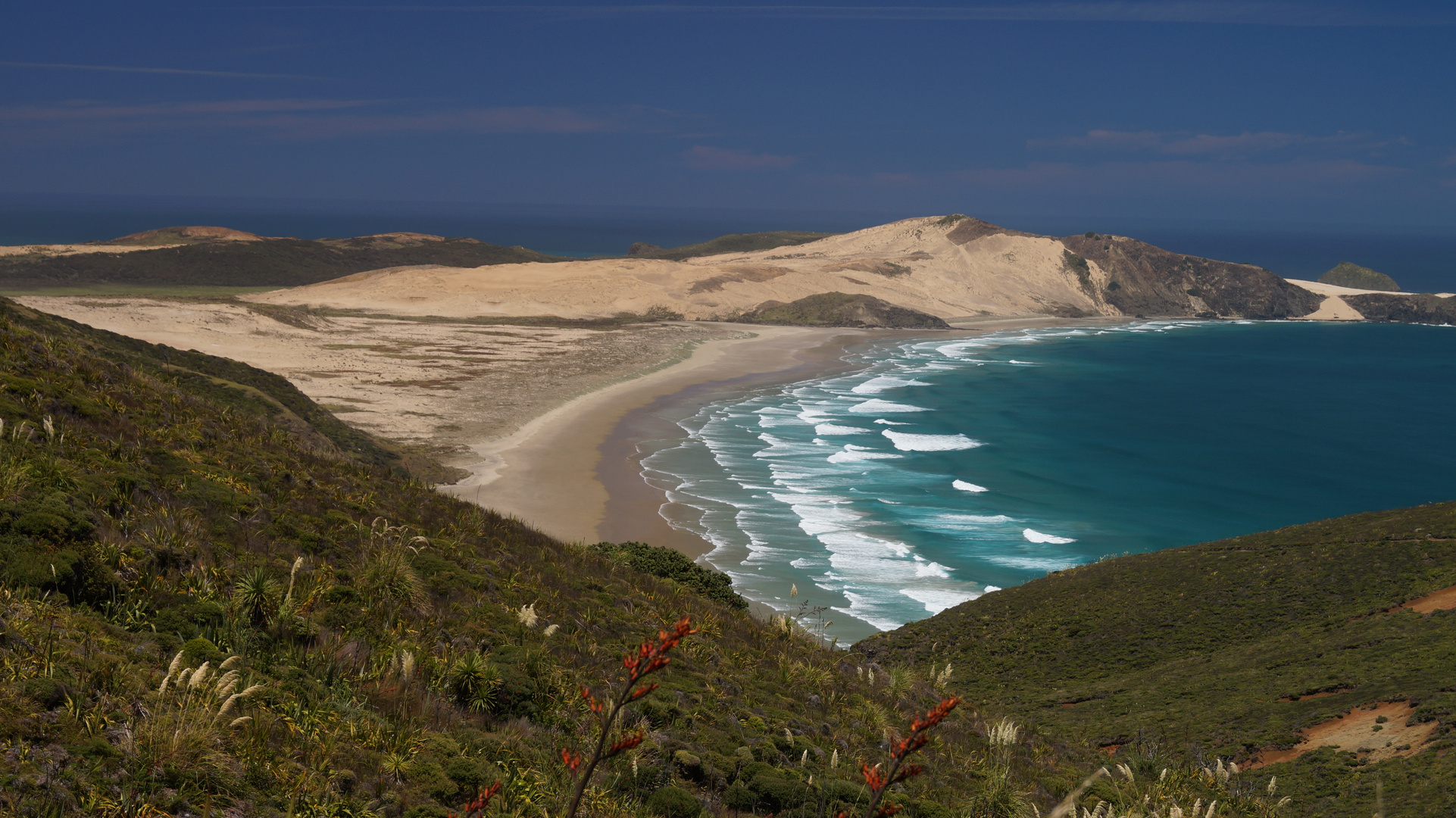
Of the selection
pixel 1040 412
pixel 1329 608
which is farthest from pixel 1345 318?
pixel 1329 608

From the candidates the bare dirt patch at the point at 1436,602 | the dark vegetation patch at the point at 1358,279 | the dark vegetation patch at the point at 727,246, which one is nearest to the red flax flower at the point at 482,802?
the bare dirt patch at the point at 1436,602

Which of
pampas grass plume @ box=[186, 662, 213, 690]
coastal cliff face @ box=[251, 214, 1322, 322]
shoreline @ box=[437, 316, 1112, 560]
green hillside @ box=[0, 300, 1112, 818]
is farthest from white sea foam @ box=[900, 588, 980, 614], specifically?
coastal cliff face @ box=[251, 214, 1322, 322]

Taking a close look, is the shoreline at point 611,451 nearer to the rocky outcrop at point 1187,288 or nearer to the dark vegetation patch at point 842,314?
the dark vegetation patch at point 842,314

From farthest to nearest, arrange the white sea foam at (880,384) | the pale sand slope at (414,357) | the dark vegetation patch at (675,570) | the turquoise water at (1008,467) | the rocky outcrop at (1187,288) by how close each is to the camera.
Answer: the rocky outcrop at (1187,288) < the white sea foam at (880,384) < the pale sand slope at (414,357) < the turquoise water at (1008,467) < the dark vegetation patch at (675,570)

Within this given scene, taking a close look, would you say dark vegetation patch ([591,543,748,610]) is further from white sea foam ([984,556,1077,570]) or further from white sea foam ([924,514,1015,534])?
white sea foam ([924,514,1015,534])

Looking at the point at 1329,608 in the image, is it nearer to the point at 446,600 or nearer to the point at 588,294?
the point at 446,600

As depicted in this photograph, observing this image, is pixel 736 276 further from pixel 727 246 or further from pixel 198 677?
pixel 198 677

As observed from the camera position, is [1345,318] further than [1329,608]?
Yes
